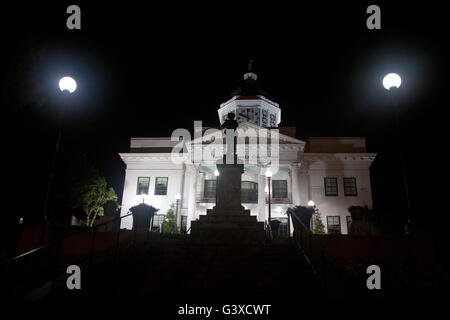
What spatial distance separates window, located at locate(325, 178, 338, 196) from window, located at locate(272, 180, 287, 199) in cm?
395

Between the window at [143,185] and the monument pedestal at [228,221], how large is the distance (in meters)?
21.2

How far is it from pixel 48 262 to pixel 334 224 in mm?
25040

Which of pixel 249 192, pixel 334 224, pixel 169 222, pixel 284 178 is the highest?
pixel 284 178

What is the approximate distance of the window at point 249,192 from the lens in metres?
31.2

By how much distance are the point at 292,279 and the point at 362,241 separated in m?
8.28

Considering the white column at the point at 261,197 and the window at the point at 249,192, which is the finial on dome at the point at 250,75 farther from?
the white column at the point at 261,197

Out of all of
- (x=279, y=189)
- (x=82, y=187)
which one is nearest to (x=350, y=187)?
(x=279, y=189)

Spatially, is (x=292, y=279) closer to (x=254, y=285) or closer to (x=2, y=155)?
(x=254, y=285)

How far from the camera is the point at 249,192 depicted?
31.8 m

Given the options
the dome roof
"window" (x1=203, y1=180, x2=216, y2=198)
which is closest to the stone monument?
"window" (x1=203, y1=180, x2=216, y2=198)

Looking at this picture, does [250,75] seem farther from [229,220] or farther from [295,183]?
[229,220]

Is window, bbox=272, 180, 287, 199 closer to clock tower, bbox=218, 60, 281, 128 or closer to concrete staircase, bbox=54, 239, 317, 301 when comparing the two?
clock tower, bbox=218, 60, 281, 128

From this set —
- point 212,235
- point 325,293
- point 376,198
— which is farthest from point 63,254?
point 376,198

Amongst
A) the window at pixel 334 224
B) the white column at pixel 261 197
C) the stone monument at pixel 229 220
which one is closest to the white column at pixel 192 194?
the white column at pixel 261 197
